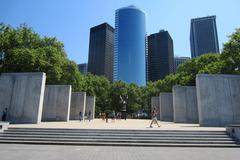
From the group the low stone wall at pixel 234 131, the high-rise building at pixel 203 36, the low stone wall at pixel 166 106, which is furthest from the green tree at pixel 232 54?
the high-rise building at pixel 203 36

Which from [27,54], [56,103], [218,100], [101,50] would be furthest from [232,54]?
[101,50]

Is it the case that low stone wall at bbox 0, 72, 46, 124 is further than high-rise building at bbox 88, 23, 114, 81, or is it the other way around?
high-rise building at bbox 88, 23, 114, 81

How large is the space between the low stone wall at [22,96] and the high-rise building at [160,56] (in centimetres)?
10290

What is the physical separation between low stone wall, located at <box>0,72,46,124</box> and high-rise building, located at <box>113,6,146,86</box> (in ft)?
426

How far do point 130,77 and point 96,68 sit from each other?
1160 inches

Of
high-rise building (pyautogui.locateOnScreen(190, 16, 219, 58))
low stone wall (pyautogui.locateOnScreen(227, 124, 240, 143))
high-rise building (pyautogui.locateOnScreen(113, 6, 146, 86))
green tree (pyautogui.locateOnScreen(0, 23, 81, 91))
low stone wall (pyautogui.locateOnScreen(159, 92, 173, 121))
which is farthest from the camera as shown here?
high-rise building (pyautogui.locateOnScreen(113, 6, 146, 86))

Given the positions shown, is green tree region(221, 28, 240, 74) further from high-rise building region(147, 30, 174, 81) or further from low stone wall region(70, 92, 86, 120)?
high-rise building region(147, 30, 174, 81)

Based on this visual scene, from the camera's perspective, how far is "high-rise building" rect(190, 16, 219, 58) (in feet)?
432

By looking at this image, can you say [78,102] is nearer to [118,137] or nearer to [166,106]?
[166,106]

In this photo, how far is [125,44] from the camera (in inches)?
5994

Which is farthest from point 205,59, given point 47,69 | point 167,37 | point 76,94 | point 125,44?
point 125,44

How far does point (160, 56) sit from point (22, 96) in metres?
115

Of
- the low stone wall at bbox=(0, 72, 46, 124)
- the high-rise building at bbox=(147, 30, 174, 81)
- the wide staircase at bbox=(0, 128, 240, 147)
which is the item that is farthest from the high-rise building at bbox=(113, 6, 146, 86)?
the wide staircase at bbox=(0, 128, 240, 147)

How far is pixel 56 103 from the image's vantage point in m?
32.2
